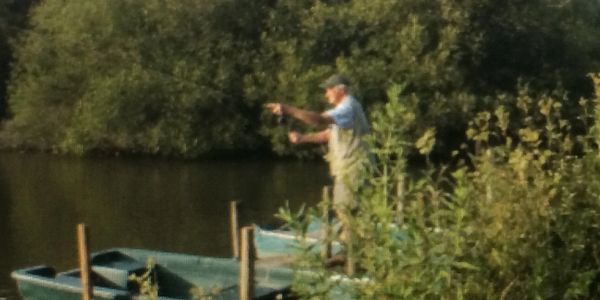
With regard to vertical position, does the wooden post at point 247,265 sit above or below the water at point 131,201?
above

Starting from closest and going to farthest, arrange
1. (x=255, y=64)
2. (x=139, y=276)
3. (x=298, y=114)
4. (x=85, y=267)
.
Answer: (x=298, y=114), (x=85, y=267), (x=139, y=276), (x=255, y=64)

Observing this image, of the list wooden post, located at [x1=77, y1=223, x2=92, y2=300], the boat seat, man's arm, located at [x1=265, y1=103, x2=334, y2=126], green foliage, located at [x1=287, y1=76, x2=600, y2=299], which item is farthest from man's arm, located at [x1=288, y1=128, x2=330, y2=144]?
green foliage, located at [x1=287, y1=76, x2=600, y2=299]

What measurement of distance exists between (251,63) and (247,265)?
23.6m

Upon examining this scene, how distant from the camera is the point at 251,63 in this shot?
109 ft

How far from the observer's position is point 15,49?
3478 cm

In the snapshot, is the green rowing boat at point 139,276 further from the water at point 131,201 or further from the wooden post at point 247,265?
the water at point 131,201

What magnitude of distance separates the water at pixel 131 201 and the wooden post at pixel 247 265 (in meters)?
5.40

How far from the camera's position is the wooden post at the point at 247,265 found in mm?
9805

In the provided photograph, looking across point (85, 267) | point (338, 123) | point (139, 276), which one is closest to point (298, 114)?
point (338, 123)

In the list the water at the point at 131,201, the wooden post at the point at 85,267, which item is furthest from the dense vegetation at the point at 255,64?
the wooden post at the point at 85,267

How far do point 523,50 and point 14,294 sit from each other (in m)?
21.3

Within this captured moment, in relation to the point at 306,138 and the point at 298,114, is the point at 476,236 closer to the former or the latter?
the point at 298,114

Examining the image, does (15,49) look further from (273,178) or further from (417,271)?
(417,271)

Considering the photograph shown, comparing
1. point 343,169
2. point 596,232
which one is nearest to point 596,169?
point 596,232
